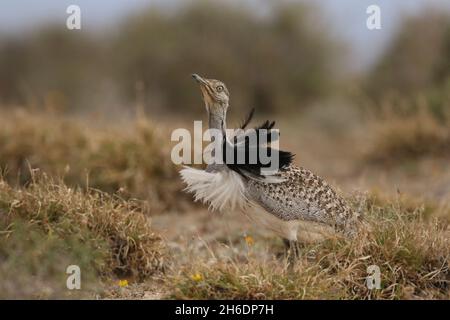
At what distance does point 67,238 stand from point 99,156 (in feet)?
12.1

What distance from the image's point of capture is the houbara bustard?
186 inches

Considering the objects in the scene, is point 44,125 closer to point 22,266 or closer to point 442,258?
point 22,266

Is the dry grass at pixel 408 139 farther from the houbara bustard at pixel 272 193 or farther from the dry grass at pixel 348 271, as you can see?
the houbara bustard at pixel 272 193

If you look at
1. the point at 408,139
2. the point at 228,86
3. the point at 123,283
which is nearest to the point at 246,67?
the point at 228,86

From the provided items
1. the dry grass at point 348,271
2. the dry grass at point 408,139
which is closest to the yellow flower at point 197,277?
the dry grass at point 348,271

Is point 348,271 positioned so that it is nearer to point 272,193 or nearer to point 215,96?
point 272,193

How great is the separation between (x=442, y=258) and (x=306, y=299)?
116cm

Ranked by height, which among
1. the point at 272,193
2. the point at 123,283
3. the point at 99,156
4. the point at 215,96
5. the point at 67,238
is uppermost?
the point at 215,96

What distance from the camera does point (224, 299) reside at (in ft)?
14.4

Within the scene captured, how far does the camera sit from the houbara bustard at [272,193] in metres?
4.73

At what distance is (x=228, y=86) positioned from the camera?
17844 millimetres

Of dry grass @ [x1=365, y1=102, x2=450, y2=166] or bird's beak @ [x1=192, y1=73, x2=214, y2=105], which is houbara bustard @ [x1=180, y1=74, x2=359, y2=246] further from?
dry grass @ [x1=365, y1=102, x2=450, y2=166]

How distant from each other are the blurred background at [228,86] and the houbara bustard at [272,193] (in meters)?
2.62
